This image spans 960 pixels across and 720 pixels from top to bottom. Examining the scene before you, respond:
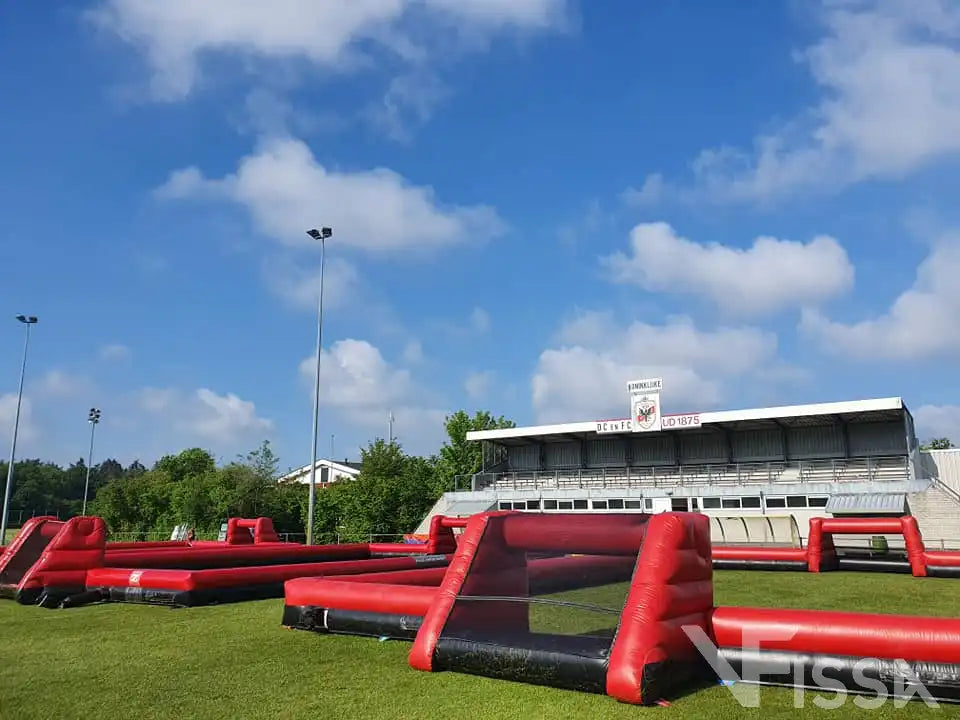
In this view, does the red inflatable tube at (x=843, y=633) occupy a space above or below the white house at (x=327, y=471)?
below

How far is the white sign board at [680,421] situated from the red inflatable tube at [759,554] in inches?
645

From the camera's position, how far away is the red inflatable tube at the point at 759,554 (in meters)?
17.9

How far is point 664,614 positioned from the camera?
5629 mm

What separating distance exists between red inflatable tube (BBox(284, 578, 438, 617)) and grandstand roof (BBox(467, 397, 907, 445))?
28447 millimetres

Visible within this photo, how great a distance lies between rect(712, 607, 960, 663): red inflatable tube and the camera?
5.26m

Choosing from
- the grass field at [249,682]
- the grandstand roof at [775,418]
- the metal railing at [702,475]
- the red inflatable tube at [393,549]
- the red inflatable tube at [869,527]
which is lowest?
the grass field at [249,682]

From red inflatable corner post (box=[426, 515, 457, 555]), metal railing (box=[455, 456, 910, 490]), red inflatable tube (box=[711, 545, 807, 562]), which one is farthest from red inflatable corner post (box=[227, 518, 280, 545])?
metal railing (box=[455, 456, 910, 490])

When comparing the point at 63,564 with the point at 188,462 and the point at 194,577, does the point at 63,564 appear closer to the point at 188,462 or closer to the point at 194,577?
the point at 194,577

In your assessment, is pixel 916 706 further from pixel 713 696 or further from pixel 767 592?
pixel 767 592

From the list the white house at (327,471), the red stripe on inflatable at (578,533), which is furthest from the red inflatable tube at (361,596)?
the white house at (327,471)

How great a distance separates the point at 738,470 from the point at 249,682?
31.7 m

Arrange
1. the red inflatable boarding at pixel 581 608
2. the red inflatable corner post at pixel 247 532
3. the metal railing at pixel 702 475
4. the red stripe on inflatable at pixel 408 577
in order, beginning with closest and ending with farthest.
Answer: the red inflatable boarding at pixel 581 608 → the red stripe on inflatable at pixel 408 577 → the red inflatable corner post at pixel 247 532 → the metal railing at pixel 702 475

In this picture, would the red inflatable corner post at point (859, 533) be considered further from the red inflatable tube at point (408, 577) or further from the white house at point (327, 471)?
the white house at point (327, 471)

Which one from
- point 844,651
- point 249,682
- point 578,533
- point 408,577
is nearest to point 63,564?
point 408,577
